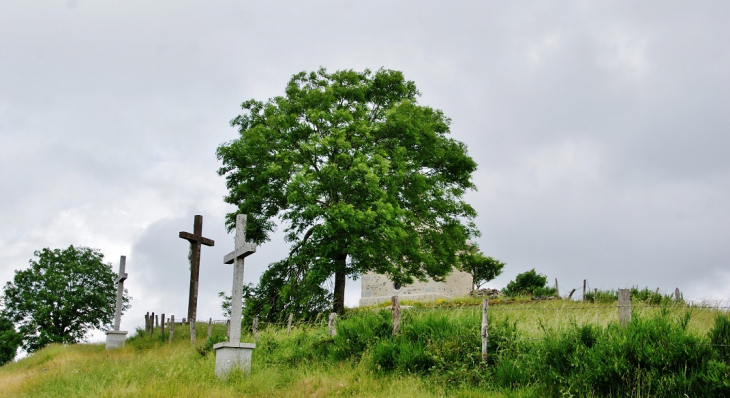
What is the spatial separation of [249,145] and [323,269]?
19.2 feet

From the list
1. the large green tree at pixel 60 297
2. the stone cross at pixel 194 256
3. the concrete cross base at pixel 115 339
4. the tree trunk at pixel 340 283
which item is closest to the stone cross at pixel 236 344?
the tree trunk at pixel 340 283

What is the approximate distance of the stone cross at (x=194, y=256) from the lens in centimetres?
2183

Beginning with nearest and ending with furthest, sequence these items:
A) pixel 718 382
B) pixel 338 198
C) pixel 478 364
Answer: pixel 718 382 → pixel 478 364 → pixel 338 198

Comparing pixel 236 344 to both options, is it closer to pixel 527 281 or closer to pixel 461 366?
pixel 461 366

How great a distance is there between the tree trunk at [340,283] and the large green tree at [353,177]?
0.04 m

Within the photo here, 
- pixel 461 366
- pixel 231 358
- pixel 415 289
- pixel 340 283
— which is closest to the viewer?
pixel 461 366

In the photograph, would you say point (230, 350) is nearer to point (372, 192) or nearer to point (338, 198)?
point (372, 192)

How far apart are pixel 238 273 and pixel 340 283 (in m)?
10.2

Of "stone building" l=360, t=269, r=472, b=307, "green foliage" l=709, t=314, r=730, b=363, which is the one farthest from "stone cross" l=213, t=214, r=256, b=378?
"stone building" l=360, t=269, r=472, b=307

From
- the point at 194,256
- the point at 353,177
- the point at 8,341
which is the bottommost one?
the point at 8,341

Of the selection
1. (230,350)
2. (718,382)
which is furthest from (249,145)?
(718,382)

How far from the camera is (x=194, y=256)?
22.0 m

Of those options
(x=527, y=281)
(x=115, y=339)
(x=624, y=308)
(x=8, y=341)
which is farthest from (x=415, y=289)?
(x=624, y=308)

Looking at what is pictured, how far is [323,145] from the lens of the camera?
2189 centimetres
